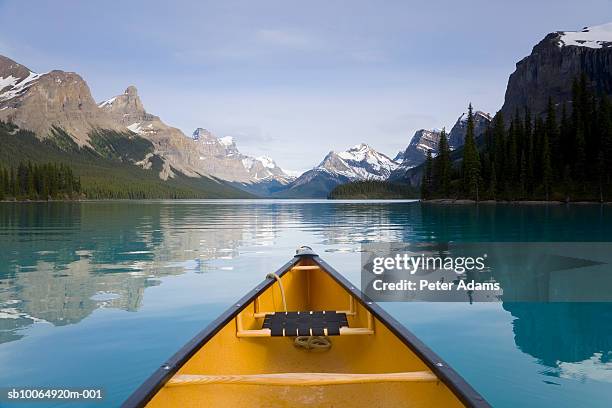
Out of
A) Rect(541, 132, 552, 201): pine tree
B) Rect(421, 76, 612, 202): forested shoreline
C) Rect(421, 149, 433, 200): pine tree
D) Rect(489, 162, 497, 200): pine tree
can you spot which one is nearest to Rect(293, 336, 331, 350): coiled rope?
Rect(421, 76, 612, 202): forested shoreline

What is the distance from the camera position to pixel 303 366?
7.80m

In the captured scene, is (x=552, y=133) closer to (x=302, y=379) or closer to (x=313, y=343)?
(x=313, y=343)

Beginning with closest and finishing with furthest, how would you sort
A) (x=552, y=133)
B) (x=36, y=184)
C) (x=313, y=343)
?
(x=313, y=343) < (x=552, y=133) < (x=36, y=184)

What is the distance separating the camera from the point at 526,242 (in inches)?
1191

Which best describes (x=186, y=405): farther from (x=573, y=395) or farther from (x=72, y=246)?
(x=72, y=246)

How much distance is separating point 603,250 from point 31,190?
502 ft

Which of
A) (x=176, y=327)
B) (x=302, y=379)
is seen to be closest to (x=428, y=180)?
(x=176, y=327)

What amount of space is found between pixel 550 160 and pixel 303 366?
344 ft

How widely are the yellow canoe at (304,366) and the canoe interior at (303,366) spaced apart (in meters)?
0.01

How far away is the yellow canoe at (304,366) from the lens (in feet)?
15.7

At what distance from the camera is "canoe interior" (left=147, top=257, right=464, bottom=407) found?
496cm

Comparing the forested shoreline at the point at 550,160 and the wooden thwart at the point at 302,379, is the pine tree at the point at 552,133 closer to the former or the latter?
the forested shoreline at the point at 550,160

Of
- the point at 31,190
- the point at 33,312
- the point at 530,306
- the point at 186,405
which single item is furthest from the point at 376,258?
the point at 31,190

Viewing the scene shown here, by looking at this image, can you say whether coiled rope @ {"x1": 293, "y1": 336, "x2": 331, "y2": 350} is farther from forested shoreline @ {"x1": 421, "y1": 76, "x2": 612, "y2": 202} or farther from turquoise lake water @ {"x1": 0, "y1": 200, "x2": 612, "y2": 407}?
forested shoreline @ {"x1": 421, "y1": 76, "x2": 612, "y2": 202}
